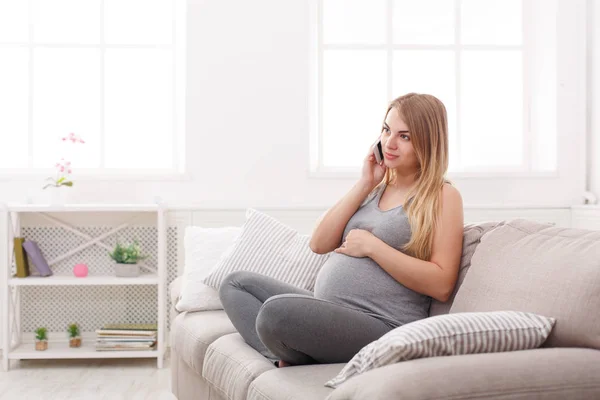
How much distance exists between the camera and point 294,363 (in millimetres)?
Answer: 2039

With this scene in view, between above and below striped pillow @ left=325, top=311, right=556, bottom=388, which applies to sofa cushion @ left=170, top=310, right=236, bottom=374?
below

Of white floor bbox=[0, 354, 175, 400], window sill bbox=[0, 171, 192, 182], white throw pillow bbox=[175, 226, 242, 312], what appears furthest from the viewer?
window sill bbox=[0, 171, 192, 182]

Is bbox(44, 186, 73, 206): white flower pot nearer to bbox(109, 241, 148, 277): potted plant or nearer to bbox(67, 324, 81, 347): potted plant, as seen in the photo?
bbox(109, 241, 148, 277): potted plant

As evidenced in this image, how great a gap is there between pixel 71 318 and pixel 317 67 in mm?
1970

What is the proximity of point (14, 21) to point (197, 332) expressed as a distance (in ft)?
8.70

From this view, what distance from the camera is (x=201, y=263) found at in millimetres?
3172

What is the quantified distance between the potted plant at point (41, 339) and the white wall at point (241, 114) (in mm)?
724

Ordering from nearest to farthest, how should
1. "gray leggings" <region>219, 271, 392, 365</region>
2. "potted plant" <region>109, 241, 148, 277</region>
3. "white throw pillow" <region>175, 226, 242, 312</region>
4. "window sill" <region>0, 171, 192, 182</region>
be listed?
1. "gray leggings" <region>219, 271, 392, 365</region>
2. "white throw pillow" <region>175, 226, 242, 312</region>
3. "potted plant" <region>109, 241, 148, 277</region>
4. "window sill" <region>0, 171, 192, 182</region>

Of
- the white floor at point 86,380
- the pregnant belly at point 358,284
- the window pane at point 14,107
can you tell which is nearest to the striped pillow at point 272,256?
the pregnant belly at point 358,284

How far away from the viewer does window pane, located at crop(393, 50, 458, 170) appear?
470 centimetres

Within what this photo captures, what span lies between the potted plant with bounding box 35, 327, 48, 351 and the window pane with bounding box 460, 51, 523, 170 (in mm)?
2541

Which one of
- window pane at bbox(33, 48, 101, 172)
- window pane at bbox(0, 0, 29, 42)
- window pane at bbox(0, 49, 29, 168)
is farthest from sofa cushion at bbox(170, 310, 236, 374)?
window pane at bbox(0, 0, 29, 42)

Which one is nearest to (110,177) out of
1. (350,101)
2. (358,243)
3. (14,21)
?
(14,21)

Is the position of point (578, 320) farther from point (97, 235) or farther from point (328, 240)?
point (97, 235)
